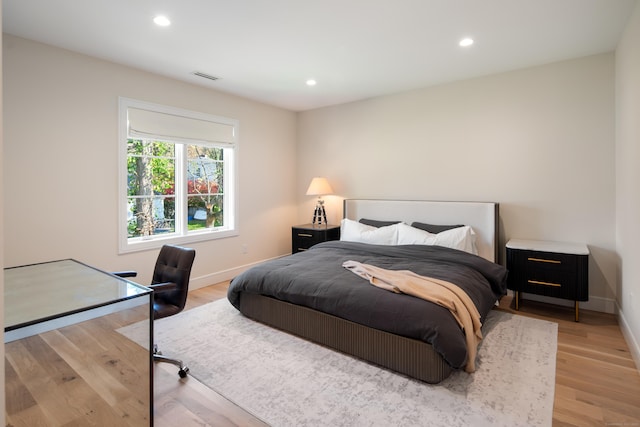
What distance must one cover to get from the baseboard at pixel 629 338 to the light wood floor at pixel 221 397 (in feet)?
0.14

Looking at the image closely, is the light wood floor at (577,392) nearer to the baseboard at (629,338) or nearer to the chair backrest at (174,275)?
the baseboard at (629,338)

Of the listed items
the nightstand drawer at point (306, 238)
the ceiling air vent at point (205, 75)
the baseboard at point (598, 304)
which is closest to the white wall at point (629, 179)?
the baseboard at point (598, 304)

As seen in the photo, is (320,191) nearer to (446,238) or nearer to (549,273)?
(446,238)

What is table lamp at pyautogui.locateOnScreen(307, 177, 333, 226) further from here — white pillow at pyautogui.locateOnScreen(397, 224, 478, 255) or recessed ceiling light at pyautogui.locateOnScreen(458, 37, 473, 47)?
recessed ceiling light at pyautogui.locateOnScreen(458, 37, 473, 47)

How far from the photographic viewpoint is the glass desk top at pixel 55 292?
160 centimetres

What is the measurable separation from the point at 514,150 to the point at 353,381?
3143 millimetres

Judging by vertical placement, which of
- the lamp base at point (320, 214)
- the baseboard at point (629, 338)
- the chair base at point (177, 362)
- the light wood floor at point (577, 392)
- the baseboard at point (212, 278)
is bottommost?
the light wood floor at point (577, 392)

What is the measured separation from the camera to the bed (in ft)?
7.72

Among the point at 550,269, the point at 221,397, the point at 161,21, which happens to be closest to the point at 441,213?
the point at 550,269

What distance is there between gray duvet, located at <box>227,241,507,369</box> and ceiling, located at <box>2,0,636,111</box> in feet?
6.54

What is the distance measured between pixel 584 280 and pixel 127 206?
4.66 metres

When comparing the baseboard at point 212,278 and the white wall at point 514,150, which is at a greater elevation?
the white wall at point 514,150

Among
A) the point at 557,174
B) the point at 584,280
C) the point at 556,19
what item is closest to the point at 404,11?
the point at 556,19

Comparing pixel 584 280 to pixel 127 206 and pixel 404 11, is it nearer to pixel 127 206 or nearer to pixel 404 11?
pixel 404 11
